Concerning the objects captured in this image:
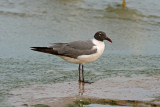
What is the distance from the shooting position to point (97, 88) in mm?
5664

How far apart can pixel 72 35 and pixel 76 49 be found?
2650 mm

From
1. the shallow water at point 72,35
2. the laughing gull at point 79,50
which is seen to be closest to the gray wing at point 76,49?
the laughing gull at point 79,50

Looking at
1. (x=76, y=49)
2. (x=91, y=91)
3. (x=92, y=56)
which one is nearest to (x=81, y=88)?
(x=91, y=91)

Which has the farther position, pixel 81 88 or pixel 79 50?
pixel 79 50

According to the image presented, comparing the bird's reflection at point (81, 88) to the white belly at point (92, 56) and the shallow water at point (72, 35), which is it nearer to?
the shallow water at point (72, 35)

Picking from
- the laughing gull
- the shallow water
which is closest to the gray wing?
the laughing gull

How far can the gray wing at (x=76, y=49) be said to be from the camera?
20.1ft

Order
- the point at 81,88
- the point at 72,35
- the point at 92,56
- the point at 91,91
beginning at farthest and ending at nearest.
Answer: the point at 72,35 < the point at 92,56 < the point at 81,88 < the point at 91,91

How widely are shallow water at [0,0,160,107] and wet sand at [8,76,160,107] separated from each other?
0.81 feet

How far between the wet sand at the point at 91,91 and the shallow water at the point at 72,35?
9.7 inches

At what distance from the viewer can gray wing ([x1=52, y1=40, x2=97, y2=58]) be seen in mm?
6137

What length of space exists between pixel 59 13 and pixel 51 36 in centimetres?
195

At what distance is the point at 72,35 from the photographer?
880cm

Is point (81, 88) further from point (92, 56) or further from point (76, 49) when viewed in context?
point (76, 49)
